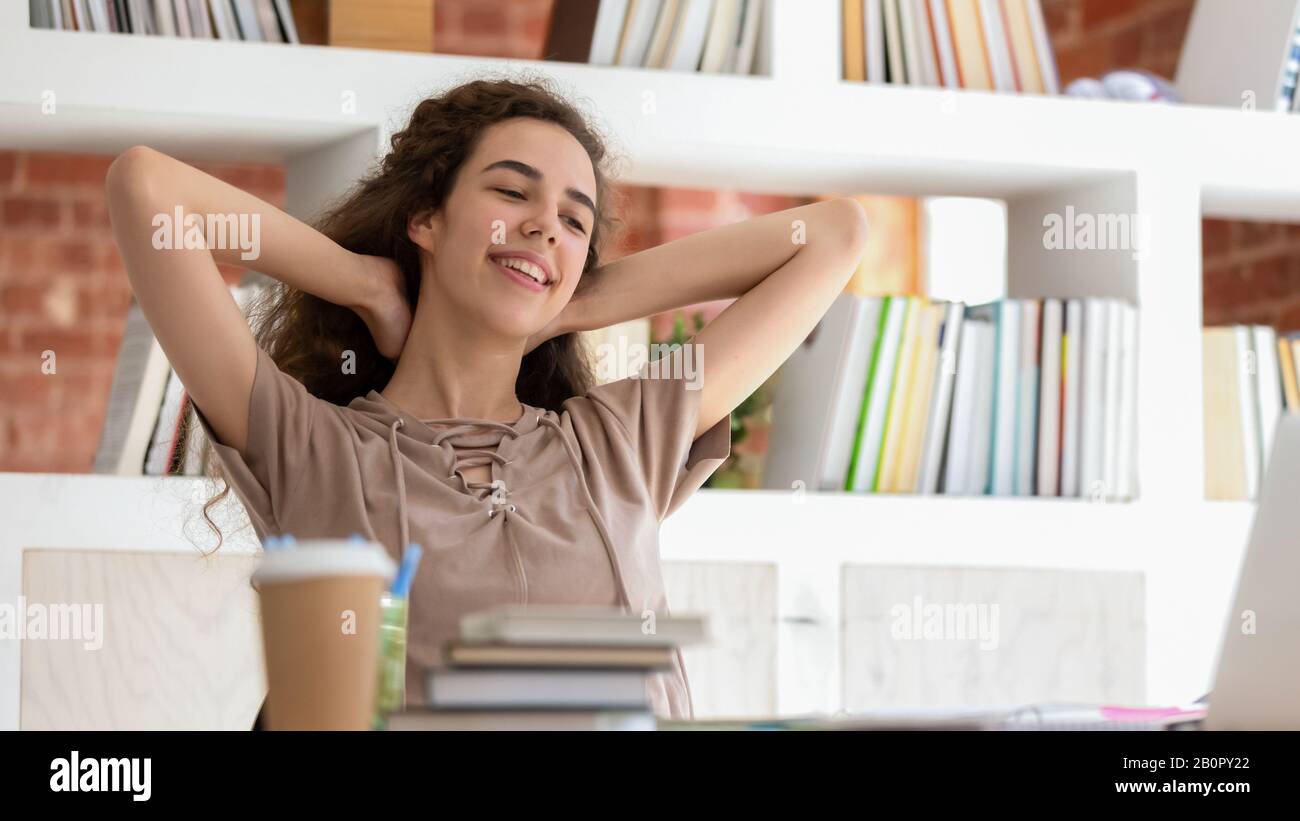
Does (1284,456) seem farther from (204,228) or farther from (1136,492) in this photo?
(1136,492)

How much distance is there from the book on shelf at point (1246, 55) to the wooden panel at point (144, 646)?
1738 mm

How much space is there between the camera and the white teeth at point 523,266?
5.33ft

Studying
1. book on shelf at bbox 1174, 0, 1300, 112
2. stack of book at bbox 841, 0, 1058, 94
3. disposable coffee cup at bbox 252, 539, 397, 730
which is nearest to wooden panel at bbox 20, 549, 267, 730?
stack of book at bbox 841, 0, 1058, 94

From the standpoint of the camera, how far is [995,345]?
2375 mm

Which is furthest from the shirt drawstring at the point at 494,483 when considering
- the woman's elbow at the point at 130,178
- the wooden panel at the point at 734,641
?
the wooden panel at the point at 734,641

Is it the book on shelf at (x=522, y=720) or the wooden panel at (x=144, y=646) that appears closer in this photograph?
the book on shelf at (x=522, y=720)

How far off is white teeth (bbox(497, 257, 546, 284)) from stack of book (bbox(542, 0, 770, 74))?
0.75m

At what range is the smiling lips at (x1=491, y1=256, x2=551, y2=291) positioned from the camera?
162 cm

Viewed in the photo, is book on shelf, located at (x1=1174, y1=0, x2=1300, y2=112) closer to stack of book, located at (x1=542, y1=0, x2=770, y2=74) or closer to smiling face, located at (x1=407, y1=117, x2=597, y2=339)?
stack of book, located at (x1=542, y1=0, x2=770, y2=74)

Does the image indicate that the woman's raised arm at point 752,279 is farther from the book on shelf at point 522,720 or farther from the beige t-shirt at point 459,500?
the book on shelf at point 522,720

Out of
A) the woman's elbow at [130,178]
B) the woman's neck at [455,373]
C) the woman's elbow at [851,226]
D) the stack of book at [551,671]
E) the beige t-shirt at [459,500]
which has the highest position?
the woman's elbow at [851,226]

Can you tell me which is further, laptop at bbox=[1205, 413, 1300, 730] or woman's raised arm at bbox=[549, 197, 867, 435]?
woman's raised arm at bbox=[549, 197, 867, 435]

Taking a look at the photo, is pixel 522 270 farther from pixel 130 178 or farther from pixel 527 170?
pixel 130 178
